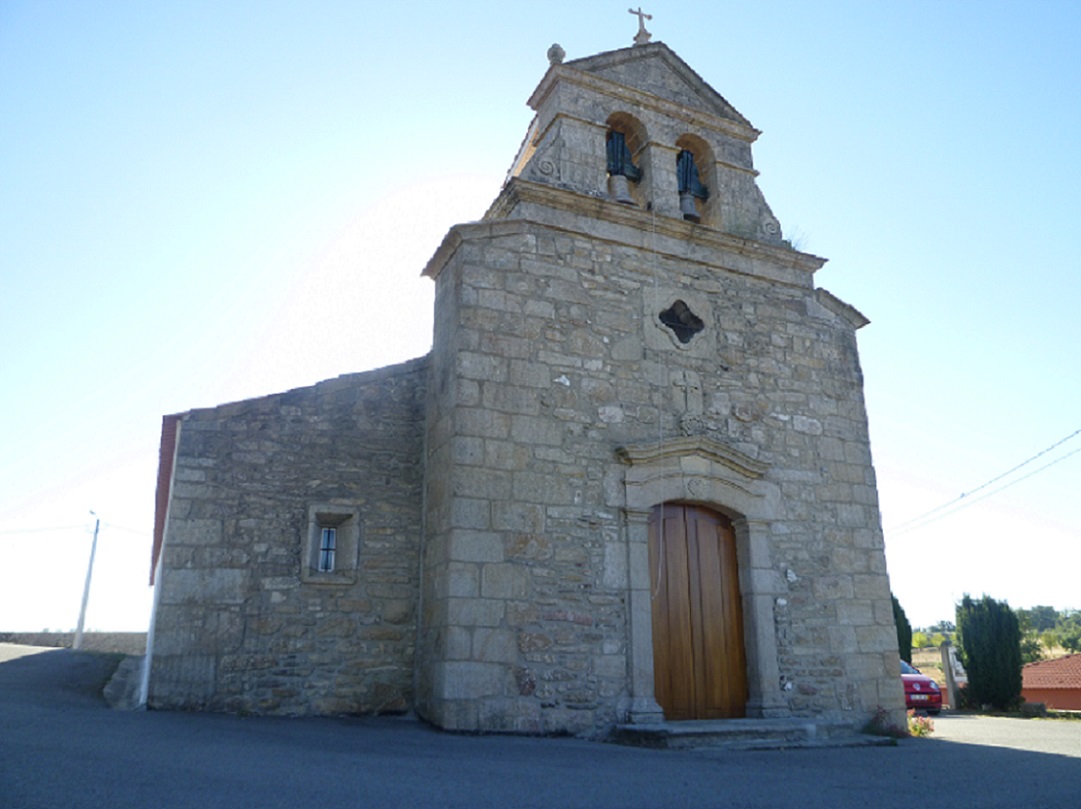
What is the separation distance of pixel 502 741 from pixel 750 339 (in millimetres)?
5023

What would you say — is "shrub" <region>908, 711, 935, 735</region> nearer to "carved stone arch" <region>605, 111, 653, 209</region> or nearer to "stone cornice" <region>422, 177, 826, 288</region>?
"stone cornice" <region>422, 177, 826, 288</region>

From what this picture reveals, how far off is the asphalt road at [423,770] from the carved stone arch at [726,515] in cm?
105

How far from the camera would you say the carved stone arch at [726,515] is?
23.7 ft

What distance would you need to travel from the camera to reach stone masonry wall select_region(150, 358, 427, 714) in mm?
6891

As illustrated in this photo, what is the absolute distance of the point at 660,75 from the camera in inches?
370

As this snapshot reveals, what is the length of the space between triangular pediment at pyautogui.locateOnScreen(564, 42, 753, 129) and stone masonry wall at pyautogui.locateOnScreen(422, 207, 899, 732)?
2.00 m

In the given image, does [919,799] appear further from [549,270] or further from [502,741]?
[549,270]

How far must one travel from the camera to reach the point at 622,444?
7605mm

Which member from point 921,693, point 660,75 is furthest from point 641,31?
point 921,693

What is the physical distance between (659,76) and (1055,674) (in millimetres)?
20643

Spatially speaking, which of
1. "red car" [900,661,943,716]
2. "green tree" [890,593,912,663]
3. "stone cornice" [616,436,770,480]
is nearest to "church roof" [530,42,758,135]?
"stone cornice" [616,436,770,480]

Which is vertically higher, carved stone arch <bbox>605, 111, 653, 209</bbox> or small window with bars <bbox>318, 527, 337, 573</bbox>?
carved stone arch <bbox>605, 111, 653, 209</bbox>

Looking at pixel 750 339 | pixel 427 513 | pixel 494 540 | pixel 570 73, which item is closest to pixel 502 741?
pixel 494 540

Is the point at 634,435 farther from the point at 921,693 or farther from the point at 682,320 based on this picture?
the point at 921,693
